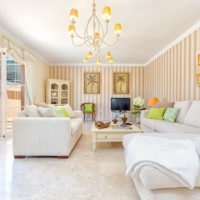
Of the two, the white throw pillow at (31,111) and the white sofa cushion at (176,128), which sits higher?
the white throw pillow at (31,111)

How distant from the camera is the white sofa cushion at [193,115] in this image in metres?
2.56

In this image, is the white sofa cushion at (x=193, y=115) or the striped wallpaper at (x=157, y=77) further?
Answer: the striped wallpaper at (x=157, y=77)

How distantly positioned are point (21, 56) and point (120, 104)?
3.97 meters

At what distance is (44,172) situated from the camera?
1880 millimetres

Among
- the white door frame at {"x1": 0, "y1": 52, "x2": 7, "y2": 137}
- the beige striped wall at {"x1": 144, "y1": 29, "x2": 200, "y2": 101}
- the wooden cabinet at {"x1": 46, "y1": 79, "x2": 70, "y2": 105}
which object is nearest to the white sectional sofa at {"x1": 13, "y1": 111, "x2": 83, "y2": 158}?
the white door frame at {"x1": 0, "y1": 52, "x2": 7, "y2": 137}

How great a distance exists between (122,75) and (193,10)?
3.95 m

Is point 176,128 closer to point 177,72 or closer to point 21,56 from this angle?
point 177,72

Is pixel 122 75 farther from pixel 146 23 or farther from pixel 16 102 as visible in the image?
pixel 16 102

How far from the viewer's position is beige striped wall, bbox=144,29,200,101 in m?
3.32

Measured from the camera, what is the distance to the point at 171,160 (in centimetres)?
102

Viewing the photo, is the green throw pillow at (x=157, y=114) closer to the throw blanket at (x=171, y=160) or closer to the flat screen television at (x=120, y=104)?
the throw blanket at (x=171, y=160)

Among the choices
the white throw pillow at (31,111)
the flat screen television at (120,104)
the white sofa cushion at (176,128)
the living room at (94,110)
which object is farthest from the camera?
the flat screen television at (120,104)

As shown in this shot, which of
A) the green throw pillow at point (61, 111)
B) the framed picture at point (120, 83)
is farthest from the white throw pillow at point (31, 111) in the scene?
the framed picture at point (120, 83)

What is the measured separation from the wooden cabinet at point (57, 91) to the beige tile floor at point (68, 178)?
360 cm
